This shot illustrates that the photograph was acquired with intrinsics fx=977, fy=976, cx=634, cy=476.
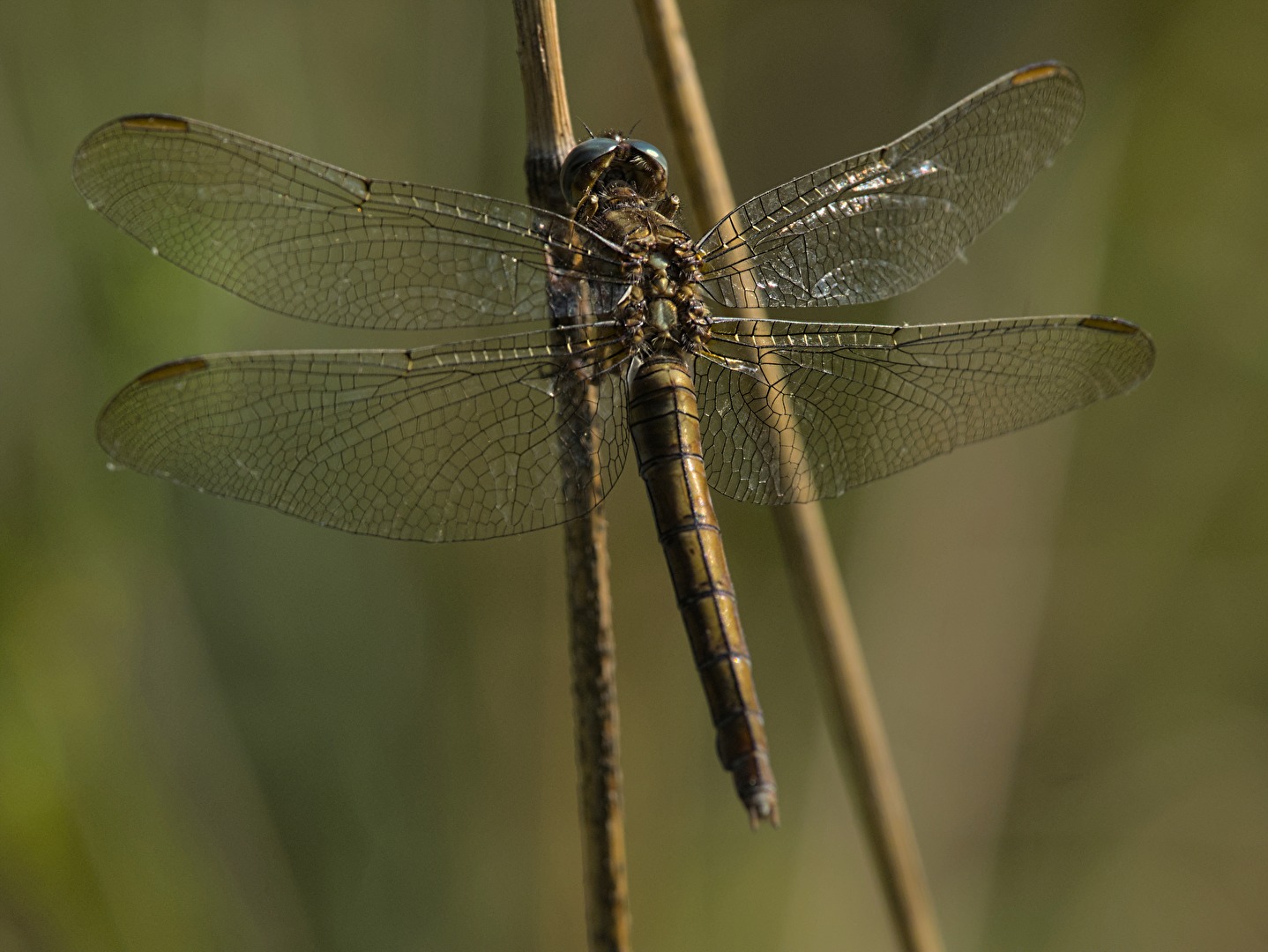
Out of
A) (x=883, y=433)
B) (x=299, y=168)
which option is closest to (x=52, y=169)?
(x=299, y=168)

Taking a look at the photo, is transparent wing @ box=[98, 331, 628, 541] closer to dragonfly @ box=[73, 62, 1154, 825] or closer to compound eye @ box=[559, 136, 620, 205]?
dragonfly @ box=[73, 62, 1154, 825]

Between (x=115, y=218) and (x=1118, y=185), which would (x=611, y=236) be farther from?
(x=1118, y=185)

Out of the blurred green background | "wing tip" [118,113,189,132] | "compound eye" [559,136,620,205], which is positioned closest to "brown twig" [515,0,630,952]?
"compound eye" [559,136,620,205]

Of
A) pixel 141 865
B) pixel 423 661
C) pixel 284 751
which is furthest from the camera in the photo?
pixel 423 661

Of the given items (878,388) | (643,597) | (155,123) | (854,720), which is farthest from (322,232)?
(643,597)

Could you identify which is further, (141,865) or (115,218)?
(141,865)

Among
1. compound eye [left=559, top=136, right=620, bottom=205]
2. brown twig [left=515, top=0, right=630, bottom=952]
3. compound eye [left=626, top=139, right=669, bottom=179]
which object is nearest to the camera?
brown twig [left=515, top=0, right=630, bottom=952]

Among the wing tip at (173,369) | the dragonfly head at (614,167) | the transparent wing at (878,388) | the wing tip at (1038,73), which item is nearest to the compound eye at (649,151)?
the dragonfly head at (614,167)
